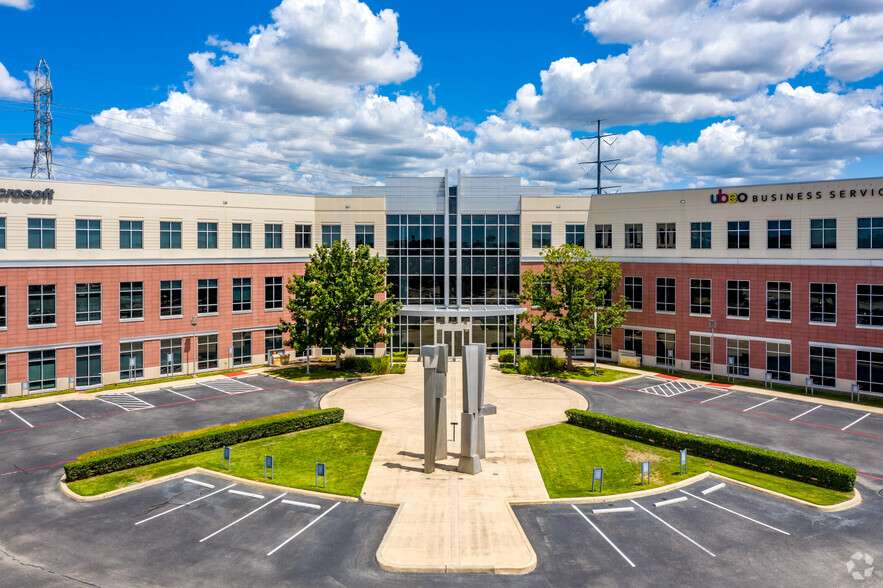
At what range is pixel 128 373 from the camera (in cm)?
4469

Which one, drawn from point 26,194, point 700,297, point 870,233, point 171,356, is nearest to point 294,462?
point 171,356

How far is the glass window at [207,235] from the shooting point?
48.6 m

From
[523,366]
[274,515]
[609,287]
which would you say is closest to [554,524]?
[274,515]

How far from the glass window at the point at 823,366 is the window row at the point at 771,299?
225cm

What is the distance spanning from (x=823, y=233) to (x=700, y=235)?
897cm

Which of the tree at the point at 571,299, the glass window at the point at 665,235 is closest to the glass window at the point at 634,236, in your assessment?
the glass window at the point at 665,235

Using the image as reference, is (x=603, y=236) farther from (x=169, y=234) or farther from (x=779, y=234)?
(x=169, y=234)

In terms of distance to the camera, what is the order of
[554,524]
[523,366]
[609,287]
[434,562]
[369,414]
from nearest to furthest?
[434,562]
[554,524]
[369,414]
[523,366]
[609,287]

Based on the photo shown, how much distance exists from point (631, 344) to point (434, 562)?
3956 cm

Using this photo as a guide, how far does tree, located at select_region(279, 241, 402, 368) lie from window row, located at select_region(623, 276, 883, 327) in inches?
919

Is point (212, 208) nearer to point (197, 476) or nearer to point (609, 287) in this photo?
point (197, 476)

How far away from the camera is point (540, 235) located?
55.9 m

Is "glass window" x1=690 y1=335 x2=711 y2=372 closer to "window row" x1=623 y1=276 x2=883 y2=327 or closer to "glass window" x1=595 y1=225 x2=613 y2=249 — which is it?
"window row" x1=623 y1=276 x2=883 y2=327

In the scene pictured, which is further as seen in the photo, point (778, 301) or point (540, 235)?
point (540, 235)
